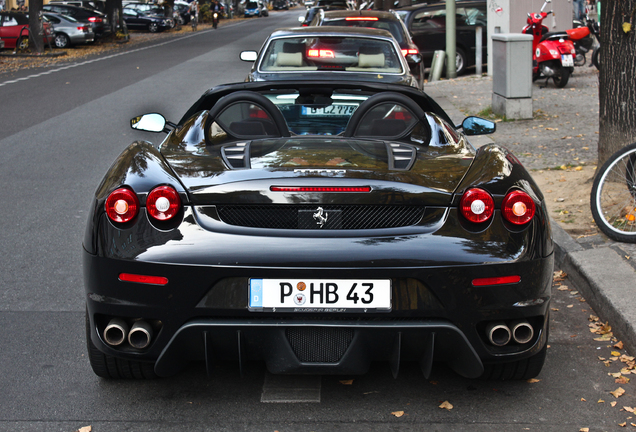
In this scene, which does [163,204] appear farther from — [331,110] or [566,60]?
[566,60]

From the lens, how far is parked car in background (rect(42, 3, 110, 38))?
33.2 metres

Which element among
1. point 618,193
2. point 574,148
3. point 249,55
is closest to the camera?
point 618,193

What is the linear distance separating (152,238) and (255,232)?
0.39m

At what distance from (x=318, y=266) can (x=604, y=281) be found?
229 centimetres

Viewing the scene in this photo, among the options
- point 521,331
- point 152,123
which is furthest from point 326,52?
point 521,331

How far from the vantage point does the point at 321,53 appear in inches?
342

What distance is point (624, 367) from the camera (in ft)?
12.0

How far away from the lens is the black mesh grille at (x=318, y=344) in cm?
295

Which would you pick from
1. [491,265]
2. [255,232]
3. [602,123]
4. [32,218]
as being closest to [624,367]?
[491,265]

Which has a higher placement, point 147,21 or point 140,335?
point 140,335

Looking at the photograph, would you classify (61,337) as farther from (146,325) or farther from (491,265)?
(491,265)

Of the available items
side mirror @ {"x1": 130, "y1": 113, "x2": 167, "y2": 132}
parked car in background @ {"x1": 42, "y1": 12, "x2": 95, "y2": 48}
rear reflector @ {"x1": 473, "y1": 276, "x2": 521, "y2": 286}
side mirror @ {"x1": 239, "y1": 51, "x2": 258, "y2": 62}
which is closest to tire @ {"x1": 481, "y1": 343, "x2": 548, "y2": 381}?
rear reflector @ {"x1": 473, "y1": 276, "x2": 521, "y2": 286}

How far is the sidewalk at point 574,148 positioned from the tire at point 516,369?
2.27ft

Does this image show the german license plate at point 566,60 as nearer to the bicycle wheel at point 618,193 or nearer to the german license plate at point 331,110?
the bicycle wheel at point 618,193
